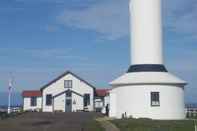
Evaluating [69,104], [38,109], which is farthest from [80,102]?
[38,109]

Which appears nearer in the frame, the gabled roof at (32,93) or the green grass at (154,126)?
the green grass at (154,126)

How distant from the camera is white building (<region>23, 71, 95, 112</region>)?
72.9 m

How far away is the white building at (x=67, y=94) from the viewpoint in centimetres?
7294

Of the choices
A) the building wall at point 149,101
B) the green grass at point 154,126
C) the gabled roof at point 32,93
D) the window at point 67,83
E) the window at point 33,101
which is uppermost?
the window at point 67,83

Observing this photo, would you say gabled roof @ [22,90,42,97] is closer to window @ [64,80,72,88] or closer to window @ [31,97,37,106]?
window @ [31,97,37,106]

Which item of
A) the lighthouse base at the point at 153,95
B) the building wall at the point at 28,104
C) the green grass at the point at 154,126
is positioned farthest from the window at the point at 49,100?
the green grass at the point at 154,126

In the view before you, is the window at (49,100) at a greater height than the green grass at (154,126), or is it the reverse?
the window at (49,100)

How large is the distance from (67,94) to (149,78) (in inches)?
1494

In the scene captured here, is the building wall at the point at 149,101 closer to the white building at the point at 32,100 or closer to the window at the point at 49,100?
the window at the point at 49,100

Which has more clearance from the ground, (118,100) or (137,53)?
(137,53)

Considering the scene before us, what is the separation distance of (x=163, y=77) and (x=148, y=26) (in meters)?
3.87

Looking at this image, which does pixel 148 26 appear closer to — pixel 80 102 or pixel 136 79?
pixel 136 79

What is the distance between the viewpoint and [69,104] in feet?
241

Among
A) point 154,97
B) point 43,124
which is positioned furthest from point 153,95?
point 43,124
